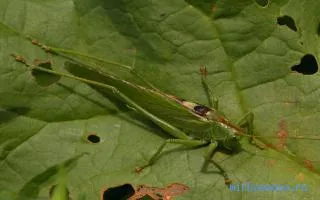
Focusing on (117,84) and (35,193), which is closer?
(35,193)

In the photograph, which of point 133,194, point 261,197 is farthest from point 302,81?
point 133,194

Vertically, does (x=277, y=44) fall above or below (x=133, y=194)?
above

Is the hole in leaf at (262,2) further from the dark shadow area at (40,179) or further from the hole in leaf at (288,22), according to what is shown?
the dark shadow area at (40,179)

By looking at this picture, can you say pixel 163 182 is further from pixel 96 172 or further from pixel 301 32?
pixel 301 32

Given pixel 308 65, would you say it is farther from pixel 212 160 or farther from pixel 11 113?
pixel 11 113

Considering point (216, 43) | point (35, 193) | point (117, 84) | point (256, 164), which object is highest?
point (216, 43)

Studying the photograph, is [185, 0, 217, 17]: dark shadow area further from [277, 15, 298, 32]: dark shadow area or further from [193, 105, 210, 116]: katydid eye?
[193, 105, 210, 116]: katydid eye

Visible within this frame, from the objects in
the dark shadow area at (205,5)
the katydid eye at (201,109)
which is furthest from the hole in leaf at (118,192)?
the dark shadow area at (205,5)
